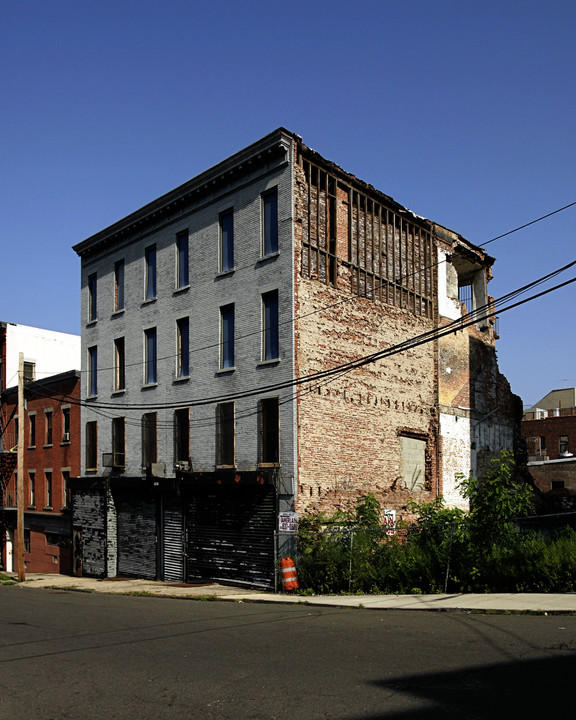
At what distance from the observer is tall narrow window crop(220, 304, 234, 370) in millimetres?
26109

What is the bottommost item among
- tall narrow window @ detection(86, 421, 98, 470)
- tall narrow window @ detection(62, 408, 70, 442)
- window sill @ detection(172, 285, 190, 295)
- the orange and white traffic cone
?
the orange and white traffic cone

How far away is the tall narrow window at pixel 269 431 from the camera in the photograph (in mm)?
23625

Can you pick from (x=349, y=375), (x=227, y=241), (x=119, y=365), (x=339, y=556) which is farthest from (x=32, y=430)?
(x=339, y=556)

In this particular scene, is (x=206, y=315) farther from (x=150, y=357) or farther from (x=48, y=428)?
(x=48, y=428)

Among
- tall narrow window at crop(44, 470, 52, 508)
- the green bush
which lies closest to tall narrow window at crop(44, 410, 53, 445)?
tall narrow window at crop(44, 470, 52, 508)

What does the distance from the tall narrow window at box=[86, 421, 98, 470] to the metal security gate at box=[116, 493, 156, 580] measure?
3057 mm

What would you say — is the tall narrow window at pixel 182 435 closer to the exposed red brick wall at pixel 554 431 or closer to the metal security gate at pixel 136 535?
the metal security gate at pixel 136 535

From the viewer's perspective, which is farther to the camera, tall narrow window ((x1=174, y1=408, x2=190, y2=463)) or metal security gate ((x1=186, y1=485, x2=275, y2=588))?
tall narrow window ((x1=174, y1=408, x2=190, y2=463))

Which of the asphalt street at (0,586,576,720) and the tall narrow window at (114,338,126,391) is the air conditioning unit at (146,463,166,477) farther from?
the asphalt street at (0,586,576,720)

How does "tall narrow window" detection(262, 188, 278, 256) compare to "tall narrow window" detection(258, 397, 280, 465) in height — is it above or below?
above

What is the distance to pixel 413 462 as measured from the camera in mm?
28109

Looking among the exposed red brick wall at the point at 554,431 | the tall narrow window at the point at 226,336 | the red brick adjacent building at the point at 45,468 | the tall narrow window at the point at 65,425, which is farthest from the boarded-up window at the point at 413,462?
the exposed red brick wall at the point at 554,431

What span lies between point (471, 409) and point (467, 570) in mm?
15386

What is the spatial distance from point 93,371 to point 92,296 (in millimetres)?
3655
